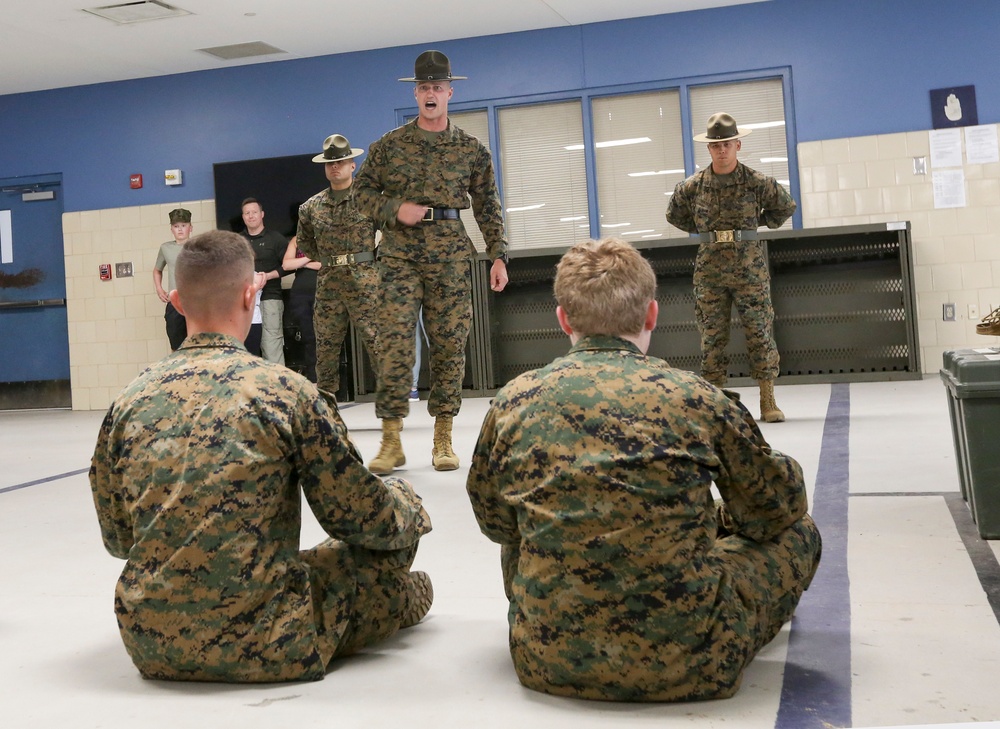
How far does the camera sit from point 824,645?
2.06 meters

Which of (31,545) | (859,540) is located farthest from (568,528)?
(31,545)

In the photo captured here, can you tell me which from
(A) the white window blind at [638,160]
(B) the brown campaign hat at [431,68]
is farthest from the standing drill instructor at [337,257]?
(A) the white window blind at [638,160]

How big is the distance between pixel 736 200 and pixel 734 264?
35 centimetres

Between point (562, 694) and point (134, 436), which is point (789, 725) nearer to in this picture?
point (562, 694)

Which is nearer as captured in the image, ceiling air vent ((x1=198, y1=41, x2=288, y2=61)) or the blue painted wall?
the blue painted wall

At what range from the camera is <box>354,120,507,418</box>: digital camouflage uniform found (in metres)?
4.57

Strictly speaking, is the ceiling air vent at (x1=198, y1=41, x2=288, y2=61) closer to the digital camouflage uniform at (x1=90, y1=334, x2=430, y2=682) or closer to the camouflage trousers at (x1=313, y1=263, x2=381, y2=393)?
the camouflage trousers at (x1=313, y1=263, x2=381, y2=393)

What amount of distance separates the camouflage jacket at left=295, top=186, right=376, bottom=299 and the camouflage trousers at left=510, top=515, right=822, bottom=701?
15.4 feet

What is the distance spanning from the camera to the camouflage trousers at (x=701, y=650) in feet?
5.73

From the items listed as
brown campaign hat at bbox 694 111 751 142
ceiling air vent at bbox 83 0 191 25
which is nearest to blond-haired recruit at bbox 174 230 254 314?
brown campaign hat at bbox 694 111 751 142

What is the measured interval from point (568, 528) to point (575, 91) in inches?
327

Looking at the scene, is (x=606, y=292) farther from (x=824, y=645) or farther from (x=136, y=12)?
(x=136, y=12)

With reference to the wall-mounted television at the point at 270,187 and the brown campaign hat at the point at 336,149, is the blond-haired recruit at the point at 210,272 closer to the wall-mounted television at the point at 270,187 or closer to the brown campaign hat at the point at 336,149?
the brown campaign hat at the point at 336,149

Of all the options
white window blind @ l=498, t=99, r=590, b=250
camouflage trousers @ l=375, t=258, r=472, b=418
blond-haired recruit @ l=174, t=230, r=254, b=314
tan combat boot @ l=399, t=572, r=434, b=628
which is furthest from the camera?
white window blind @ l=498, t=99, r=590, b=250
